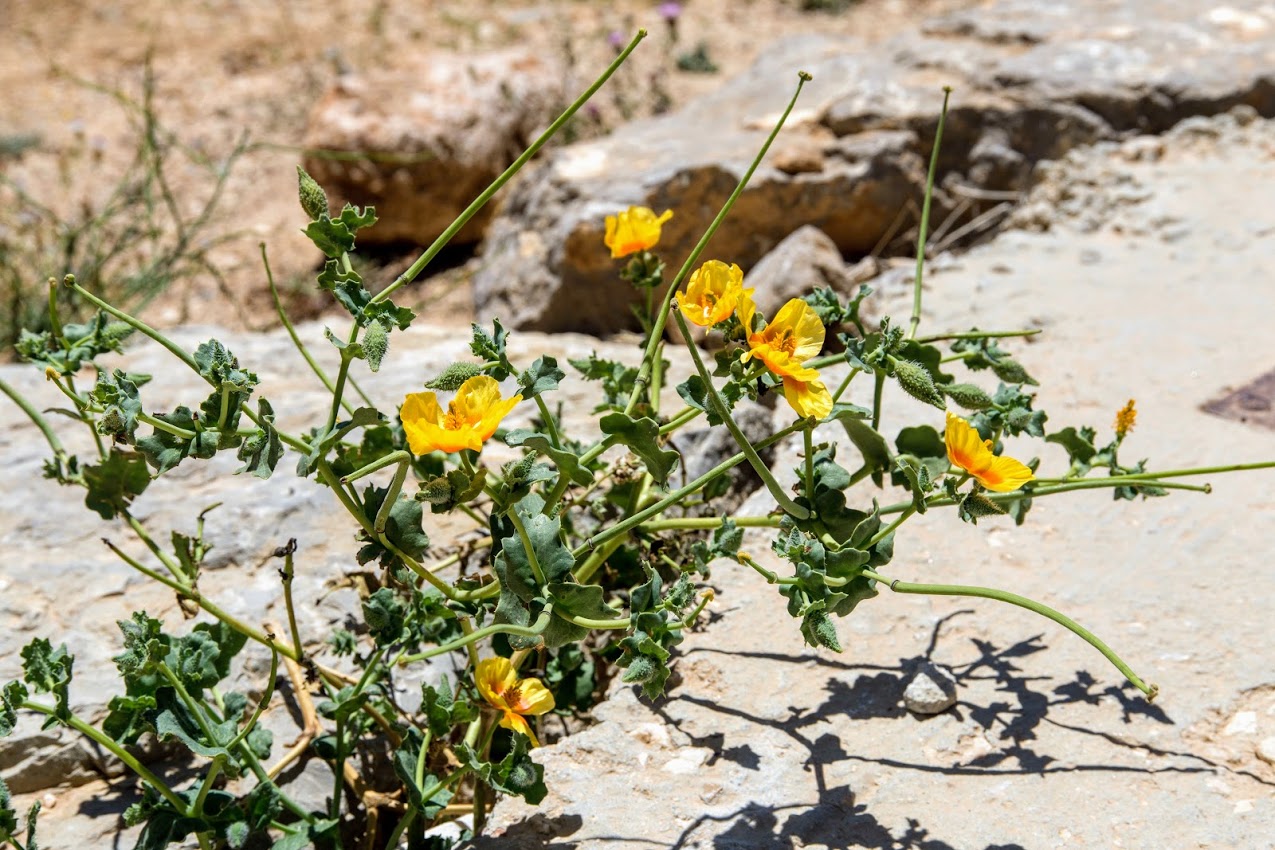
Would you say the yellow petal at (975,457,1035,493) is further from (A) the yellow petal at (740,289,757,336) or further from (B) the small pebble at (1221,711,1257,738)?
(B) the small pebble at (1221,711,1257,738)

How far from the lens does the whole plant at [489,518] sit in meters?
1.42

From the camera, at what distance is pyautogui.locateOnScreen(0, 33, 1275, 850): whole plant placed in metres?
1.42

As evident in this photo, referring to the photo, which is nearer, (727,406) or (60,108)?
(727,406)

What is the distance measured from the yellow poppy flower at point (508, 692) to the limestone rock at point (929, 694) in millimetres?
577

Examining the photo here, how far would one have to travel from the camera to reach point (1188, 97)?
12.4 feet

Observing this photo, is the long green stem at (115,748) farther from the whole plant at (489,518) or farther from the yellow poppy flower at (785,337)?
the yellow poppy flower at (785,337)

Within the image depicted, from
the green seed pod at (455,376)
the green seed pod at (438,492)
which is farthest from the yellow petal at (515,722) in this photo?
the green seed pod at (455,376)

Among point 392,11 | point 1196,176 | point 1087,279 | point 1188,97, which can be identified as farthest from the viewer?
point 392,11

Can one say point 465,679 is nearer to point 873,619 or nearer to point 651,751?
point 651,751

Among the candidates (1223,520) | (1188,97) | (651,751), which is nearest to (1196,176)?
(1188,97)

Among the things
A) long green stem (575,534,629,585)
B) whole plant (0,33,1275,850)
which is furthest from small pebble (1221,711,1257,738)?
long green stem (575,534,629,585)

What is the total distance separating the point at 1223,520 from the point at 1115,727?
608mm

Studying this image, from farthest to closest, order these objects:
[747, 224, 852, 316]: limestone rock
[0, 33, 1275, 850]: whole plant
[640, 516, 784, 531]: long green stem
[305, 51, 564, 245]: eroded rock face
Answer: [305, 51, 564, 245]: eroded rock face → [747, 224, 852, 316]: limestone rock → [640, 516, 784, 531]: long green stem → [0, 33, 1275, 850]: whole plant

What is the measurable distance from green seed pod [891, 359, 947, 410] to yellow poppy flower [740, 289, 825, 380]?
0.38 ft
